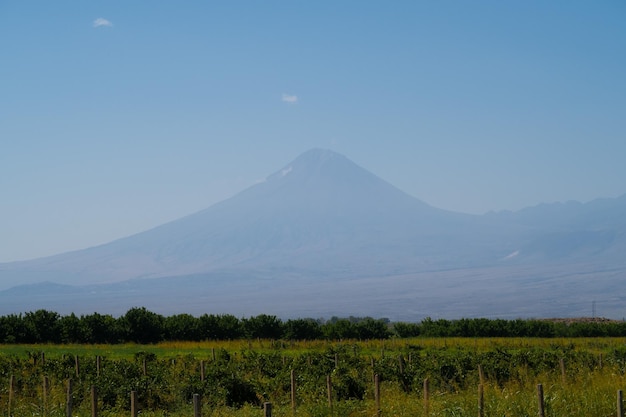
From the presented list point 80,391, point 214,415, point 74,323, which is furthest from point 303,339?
point 214,415

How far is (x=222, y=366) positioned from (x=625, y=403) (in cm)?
1363

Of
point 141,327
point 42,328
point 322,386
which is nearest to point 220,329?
point 141,327

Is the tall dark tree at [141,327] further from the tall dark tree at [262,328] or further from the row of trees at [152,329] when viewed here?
the tall dark tree at [262,328]

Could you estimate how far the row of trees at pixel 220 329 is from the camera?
60969mm

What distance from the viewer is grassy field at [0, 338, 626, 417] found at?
74.3ft

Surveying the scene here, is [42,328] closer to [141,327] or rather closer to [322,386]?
[141,327]

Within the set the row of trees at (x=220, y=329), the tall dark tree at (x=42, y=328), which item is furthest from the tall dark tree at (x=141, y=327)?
the tall dark tree at (x=42, y=328)

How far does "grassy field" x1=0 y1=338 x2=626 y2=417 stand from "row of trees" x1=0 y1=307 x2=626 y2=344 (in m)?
25.3

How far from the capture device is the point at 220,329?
217 ft

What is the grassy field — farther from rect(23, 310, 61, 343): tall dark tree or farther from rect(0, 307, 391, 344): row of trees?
rect(23, 310, 61, 343): tall dark tree

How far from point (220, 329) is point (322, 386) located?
40.3 m

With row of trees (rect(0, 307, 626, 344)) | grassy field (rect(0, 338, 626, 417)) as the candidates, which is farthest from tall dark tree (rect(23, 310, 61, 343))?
grassy field (rect(0, 338, 626, 417))

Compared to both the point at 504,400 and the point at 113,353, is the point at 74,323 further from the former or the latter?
the point at 504,400

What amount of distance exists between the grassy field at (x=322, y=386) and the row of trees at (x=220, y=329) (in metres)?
25.3
